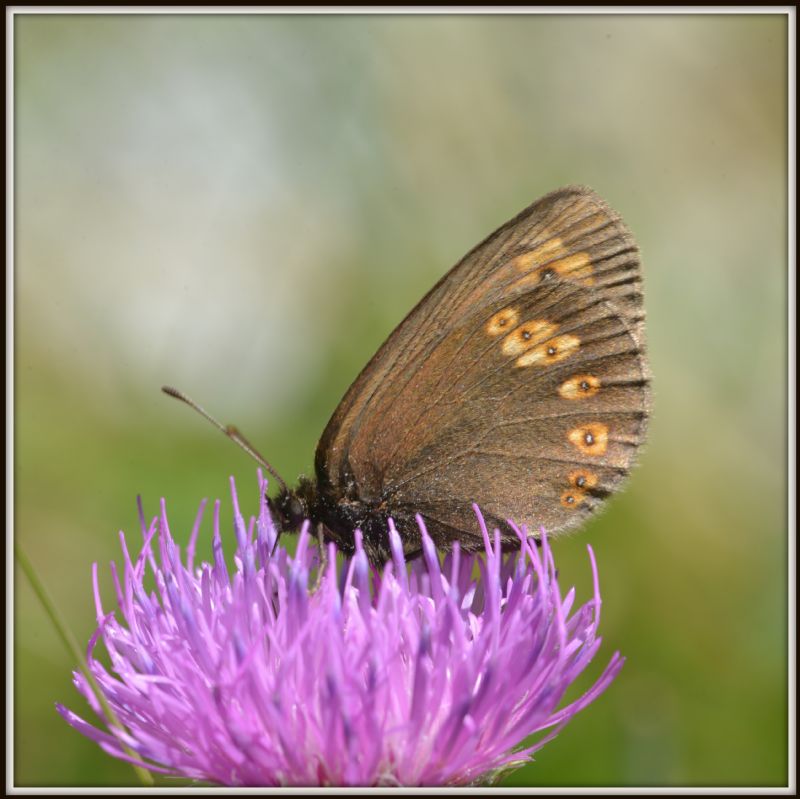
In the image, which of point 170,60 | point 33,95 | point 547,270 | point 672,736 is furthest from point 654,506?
point 33,95

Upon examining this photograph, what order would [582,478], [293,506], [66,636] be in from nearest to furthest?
1. [66,636]
2. [293,506]
3. [582,478]

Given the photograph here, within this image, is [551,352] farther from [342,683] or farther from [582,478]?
[342,683]

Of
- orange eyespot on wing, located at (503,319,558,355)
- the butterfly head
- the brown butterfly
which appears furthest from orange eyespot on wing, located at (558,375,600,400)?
the butterfly head

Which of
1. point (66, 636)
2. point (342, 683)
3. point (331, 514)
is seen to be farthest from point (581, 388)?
point (66, 636)

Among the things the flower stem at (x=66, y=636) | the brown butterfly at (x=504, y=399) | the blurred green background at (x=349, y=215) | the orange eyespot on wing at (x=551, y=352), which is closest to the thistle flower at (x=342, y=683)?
the flower stem at (x=66, y=636)

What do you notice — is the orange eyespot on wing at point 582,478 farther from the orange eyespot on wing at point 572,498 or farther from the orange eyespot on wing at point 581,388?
the orange eyespot on wing at point 581,388

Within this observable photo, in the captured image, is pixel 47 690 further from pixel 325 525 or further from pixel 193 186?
pixel 193 186

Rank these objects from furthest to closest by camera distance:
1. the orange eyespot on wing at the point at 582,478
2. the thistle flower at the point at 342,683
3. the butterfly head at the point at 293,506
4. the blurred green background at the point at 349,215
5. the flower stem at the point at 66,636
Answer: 1. the blurred green background at the point at 349,215
2. the orange eyespot on wing at the point at 582,478
3. the butterfly head at the point at 293,506
4. the thistle flower at the point at 342,683
5. the flower stem at the point at 66,636
